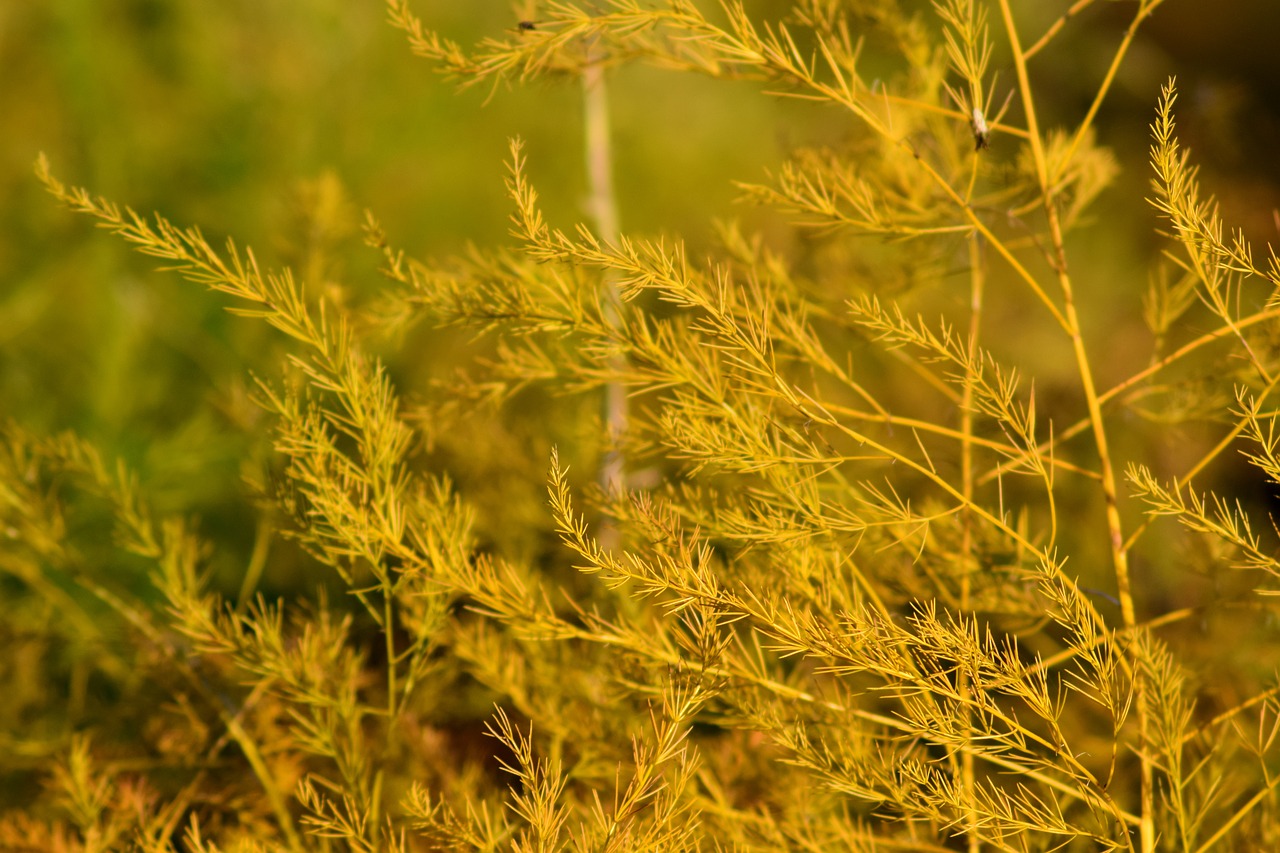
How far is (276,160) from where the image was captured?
112cm

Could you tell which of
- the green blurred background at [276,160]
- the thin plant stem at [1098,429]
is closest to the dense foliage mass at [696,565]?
the thin plant stem at [1098,429]

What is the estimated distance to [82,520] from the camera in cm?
75

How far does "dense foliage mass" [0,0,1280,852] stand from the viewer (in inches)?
13.4

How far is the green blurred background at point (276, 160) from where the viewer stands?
901 mm

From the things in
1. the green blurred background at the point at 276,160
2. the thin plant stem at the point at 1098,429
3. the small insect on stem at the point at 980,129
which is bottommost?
the green blurred background at the point at 276,160

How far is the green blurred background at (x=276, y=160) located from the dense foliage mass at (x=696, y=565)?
0.64ft

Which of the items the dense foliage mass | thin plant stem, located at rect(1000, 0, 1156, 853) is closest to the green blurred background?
the dense foliage mass

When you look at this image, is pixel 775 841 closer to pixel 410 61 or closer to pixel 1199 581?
pixel 1199 581

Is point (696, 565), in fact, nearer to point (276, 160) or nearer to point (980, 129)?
point (980, 129)

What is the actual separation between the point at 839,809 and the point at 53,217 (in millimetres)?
1049

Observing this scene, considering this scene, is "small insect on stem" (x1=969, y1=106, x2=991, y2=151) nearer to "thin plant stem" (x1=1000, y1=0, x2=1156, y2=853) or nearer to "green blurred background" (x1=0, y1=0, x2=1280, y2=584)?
"thin plant stem" (x1=1000, y1=0, x2=1156, y2=853)

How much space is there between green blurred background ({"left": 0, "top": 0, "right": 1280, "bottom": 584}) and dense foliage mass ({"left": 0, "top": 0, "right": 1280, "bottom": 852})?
20 cm

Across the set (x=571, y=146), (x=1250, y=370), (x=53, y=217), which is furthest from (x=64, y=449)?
(x=571, y=146)

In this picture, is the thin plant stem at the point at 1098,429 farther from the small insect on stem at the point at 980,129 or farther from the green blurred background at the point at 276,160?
the green blurred background at the point at 276,160
